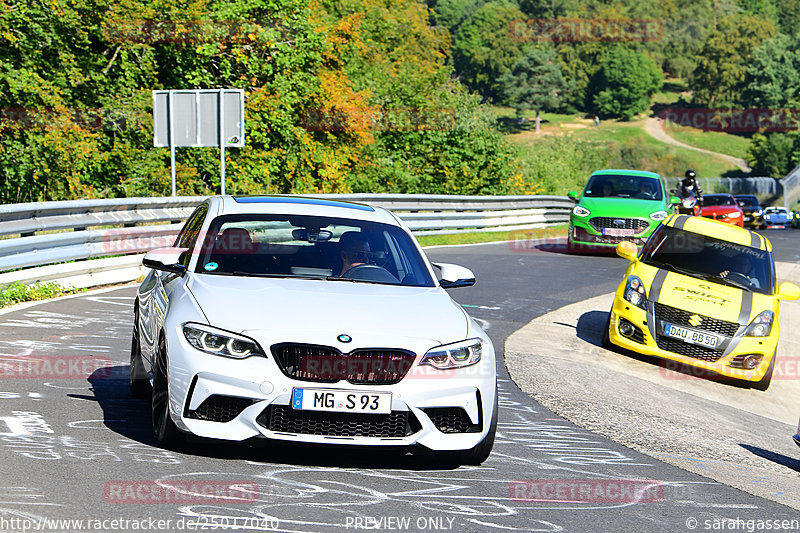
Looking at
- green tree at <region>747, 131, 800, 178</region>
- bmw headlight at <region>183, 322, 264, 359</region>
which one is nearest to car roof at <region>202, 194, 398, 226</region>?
bmw headlight at <region>183, 322, 264, 359</region>

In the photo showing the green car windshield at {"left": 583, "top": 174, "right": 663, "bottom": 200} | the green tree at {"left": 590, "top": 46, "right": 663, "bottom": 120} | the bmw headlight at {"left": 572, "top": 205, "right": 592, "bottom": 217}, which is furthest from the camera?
the green tree at {"left": 590, "top": 46, "right": 663, "bottom": 120}

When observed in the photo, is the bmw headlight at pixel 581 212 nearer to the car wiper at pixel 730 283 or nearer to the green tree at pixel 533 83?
the car wiper at pixel 730 283

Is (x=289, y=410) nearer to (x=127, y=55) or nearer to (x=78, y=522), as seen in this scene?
(x=78, y=522)

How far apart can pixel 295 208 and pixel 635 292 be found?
249 inches

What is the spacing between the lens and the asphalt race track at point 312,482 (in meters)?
4.91

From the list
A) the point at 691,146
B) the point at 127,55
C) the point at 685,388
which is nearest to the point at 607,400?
the point at 685,388

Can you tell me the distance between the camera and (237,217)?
7.18 metres

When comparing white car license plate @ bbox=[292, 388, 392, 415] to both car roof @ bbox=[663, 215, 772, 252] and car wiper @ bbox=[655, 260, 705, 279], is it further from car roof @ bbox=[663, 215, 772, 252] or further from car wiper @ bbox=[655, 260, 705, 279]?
car roof @ bbox=[663, 215, 772, 252]

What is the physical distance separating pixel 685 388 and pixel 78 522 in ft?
26.0

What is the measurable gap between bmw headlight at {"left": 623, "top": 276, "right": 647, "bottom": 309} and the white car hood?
6.36 meters

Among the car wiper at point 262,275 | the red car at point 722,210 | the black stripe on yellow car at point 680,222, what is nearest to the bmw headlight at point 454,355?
the car wiper at point 262,275

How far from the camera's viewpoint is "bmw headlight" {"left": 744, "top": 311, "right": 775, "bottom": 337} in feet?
40.3

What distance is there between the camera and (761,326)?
12359 mm

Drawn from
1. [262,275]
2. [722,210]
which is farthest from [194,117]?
[722,210]
